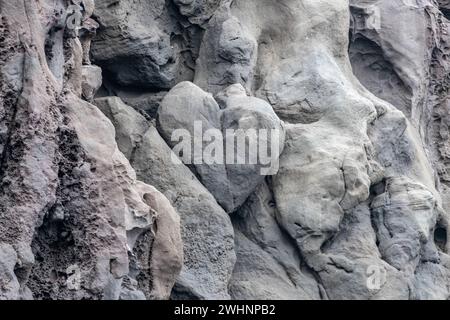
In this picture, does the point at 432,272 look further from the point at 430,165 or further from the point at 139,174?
the point at 139,174

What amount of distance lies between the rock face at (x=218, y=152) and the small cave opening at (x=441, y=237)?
0.07 ft

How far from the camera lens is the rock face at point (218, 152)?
7.34 m

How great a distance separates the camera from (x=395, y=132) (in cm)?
1047

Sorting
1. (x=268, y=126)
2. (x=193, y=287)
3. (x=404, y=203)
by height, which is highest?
(x=268, y=126)

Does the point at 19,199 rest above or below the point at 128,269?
above

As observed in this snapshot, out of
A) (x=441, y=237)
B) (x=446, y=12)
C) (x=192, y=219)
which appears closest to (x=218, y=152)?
(x=192, y=219)

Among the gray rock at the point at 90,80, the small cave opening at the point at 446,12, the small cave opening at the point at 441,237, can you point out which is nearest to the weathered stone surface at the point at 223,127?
the gray rock at the point at 90,80

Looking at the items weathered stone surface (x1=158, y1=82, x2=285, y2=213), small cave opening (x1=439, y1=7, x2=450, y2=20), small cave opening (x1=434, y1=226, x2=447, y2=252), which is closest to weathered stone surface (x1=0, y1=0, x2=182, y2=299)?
weathered stone surface (x1=158, y1=82, x2=285, y2=213)

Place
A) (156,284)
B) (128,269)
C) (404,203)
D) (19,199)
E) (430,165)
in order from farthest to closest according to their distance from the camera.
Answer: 1. (430,165)
2. (404,203)
3. (156,284)
4. (128,269)
5. (19,199)

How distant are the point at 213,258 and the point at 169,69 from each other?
7.02 feet

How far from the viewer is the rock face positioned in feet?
24.1

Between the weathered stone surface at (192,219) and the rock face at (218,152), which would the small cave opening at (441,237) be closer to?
the rock face at (218,152)

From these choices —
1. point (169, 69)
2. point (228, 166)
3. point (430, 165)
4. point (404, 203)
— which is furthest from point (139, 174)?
point (430, 165)

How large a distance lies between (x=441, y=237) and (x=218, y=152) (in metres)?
2.85
